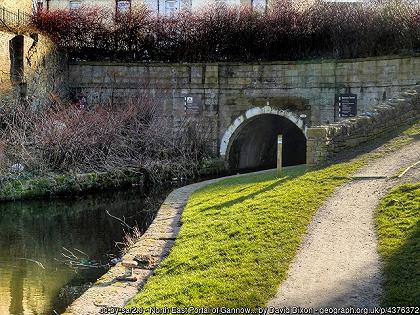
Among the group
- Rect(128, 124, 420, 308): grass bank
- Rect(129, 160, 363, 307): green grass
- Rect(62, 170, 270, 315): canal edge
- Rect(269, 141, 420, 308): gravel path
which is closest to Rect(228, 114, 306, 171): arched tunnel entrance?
Rect(128, 124, 420, 308): grass bank

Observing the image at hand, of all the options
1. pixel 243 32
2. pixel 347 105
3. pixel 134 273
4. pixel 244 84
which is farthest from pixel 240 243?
pixel 243 32

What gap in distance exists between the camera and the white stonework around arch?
22.5 meters

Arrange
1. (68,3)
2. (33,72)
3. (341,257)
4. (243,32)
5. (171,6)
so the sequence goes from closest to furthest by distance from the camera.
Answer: (341,257) → (33,72) → (243,32) → (171,6) → (68,3)

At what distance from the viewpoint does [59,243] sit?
1279 centimetres

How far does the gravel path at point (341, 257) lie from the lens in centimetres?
671

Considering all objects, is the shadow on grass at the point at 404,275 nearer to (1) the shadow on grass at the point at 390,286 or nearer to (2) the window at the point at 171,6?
(1) the shadow on grass at the point at 390,286

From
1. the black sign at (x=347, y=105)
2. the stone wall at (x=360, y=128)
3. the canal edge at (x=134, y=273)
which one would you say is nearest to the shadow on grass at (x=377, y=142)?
the stone wall at (x=360, y=128)

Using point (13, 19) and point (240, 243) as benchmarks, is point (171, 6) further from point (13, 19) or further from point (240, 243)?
point (240, 243)

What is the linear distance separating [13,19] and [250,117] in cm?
1074

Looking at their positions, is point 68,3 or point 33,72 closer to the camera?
point 33,72

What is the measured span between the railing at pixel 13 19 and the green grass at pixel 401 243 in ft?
56.9

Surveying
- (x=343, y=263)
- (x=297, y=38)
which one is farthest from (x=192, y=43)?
(x=343, y=263)

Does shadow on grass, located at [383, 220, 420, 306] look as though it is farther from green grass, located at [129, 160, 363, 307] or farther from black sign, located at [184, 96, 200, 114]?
black sign, located at [184, 96, 200, 114]

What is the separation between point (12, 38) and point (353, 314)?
1898cm
